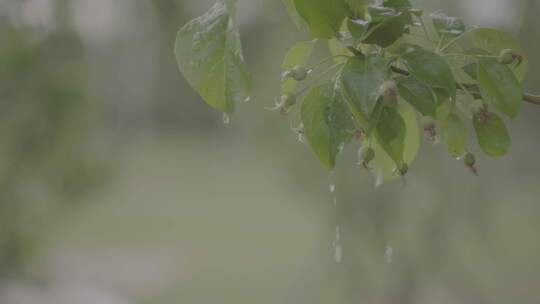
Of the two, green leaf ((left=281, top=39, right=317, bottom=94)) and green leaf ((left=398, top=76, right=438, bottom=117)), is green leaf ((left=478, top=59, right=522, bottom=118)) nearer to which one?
green leaf ((left=398, top=76, right=438, bottom=117))

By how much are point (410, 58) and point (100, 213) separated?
35.5 ft

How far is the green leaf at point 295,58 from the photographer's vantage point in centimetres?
69

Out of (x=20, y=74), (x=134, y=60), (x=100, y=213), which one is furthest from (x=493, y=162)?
(x=100, y=213)

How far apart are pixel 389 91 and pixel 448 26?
0.48 ft

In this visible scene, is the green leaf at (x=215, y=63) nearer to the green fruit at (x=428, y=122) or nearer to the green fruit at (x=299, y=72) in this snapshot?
the green fruit at (x=299, y=72)

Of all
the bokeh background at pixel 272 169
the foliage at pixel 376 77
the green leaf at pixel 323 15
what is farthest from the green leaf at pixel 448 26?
the bokeh background at pixel 272 169

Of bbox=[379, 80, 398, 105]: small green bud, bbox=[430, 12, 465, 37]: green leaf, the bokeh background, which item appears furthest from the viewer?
the bokeh background

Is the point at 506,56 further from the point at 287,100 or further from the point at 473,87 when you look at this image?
the point at 287,100

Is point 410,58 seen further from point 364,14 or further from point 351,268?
point 351,268

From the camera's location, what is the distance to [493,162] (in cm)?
419

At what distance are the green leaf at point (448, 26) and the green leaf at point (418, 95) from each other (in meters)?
0.09

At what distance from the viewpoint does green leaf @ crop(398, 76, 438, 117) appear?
1.90 feet

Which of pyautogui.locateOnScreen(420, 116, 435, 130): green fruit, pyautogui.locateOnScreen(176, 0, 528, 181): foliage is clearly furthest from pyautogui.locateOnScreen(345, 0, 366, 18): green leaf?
pyautogui.locateOnScreen(420, 116, 435, 130): green fruit

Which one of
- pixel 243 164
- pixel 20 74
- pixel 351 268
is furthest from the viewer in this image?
pixel 243 164
